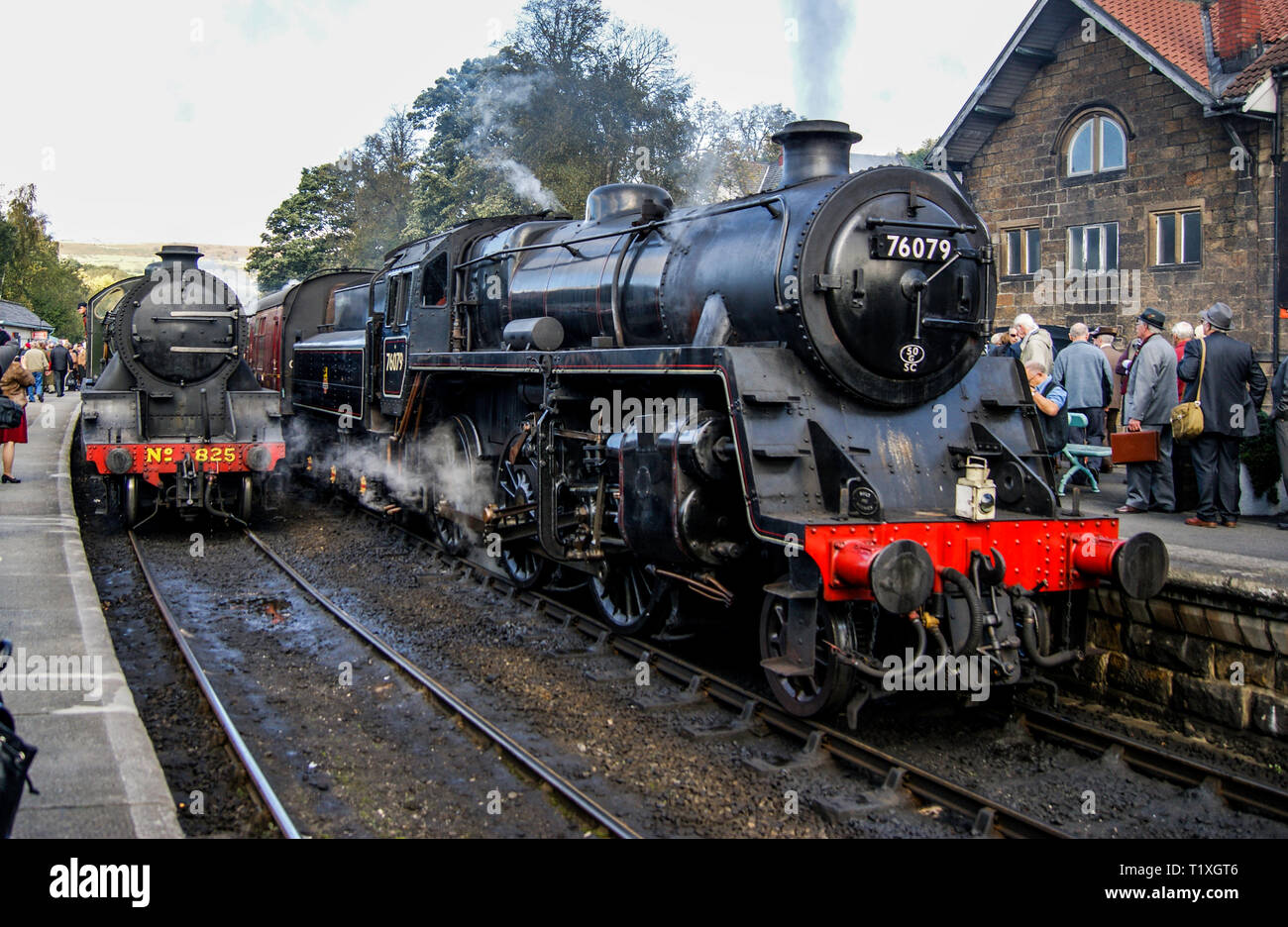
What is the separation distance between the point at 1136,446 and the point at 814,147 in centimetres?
395

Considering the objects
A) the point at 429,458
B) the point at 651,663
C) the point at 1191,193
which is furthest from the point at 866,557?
the point at 1191,193

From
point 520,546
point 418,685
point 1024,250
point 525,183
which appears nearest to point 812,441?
point 418,685

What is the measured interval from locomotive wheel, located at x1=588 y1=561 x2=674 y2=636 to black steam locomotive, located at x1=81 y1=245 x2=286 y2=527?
5.46 m

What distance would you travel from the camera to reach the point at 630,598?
24.4 feet

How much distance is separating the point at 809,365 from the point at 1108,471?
24.2 feet

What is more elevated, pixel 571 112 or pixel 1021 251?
pixel 571 112

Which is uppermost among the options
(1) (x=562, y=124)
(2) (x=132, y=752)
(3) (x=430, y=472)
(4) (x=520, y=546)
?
(1) (x=562, y=124)

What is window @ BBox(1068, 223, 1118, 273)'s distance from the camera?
1817cm

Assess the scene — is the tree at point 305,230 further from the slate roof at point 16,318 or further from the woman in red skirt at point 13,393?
the woman in red skirt at point 13,393

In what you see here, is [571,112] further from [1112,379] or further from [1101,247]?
[1112,379]

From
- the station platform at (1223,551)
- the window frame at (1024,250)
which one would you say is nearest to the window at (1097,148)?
the window frame at (1024,250)
